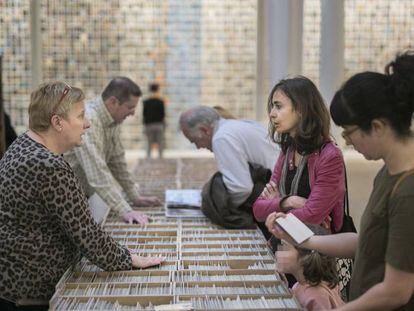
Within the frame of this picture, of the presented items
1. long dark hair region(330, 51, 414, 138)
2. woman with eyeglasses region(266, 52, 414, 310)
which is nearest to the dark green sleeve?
woman with eyeglasses region(266, 52, 414, 310)

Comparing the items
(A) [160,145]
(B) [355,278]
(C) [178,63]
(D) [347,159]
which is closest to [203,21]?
(C) [178,63]

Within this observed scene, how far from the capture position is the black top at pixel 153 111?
11891mm

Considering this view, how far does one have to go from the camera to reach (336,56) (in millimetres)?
6656

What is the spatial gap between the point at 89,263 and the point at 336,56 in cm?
433

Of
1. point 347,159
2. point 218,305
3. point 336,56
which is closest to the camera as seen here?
point 218,305

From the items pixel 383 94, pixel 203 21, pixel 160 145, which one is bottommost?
pixel 160 145

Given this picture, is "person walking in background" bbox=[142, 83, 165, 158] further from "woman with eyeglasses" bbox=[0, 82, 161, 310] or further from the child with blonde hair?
the child with blonde hair

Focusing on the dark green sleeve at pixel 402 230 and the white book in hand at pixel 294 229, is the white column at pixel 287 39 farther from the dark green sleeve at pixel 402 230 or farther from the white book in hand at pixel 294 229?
the dark green sleeve at pixel 402 230

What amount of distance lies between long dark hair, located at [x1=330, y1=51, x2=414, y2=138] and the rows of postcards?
74 cm

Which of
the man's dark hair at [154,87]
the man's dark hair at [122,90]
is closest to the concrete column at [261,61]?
the man's dark hair at [154,87]

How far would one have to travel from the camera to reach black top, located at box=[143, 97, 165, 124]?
11891 millimetres

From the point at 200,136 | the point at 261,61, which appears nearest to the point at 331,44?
the point at 200,136

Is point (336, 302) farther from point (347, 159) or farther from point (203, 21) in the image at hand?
point (203, 21)

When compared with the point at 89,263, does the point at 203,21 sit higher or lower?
higher
